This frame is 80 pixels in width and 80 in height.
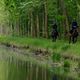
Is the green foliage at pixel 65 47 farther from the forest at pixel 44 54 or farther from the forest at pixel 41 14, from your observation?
the forest at pixel 41 14

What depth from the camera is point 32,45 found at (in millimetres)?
40625

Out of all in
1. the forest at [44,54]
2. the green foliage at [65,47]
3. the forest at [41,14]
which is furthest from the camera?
the forest at [41,14]

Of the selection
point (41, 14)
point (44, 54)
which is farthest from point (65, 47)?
point (41, 14)

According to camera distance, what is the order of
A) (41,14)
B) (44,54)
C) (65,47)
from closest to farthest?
1. (65,47)
2. (44,54)
3. (41,14)

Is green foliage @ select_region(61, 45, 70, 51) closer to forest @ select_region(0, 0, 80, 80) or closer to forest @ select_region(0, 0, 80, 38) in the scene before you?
forest @ select_region(0, 0, 80, 80)

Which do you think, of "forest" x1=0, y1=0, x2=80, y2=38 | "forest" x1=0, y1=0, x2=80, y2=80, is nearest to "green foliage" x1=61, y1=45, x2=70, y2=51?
"forest" x1=0, y1=0, x2=80, y2=80

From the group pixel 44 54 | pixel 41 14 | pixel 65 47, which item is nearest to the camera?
pixel 65 47

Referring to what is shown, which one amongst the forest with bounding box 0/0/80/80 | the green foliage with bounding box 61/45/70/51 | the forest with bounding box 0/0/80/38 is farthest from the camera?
the forest with bounding box 0/0/80/38

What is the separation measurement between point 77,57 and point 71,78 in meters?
6.10

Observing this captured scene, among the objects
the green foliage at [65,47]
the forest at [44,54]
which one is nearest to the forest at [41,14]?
the forest at [44,54]

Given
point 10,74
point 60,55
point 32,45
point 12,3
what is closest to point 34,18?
point 12,3

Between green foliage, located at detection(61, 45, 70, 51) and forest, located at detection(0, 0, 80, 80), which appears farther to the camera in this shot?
green foliage, located at detection(61, 45, 70, 51)

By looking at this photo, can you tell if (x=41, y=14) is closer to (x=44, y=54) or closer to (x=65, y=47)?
(x=44, y=54)

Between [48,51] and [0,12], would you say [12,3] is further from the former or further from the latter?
[48,51]
